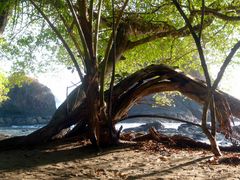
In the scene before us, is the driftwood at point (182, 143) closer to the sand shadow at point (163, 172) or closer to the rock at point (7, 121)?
the sand shadow at point (163, 172)

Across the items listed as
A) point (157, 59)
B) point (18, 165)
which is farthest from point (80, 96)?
point (157, 59)

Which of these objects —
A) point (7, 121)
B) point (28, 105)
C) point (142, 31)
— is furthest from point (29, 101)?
point (142, 31)

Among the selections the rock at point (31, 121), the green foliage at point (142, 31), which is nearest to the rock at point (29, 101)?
the rock at point (31, 121)

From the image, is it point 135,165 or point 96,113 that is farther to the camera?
point 96,113

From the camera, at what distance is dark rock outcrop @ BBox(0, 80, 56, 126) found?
7819 cm

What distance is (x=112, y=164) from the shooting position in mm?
6398

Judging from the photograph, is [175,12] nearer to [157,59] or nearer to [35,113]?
[157,59]

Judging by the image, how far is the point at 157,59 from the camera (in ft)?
50.8

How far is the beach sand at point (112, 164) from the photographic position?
560 cm

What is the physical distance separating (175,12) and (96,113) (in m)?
6.01

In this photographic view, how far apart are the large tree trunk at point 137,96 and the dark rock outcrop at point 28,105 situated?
69.5 metres

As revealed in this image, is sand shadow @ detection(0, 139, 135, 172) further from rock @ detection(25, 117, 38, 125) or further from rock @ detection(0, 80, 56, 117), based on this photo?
rock @ detection(0, 80, 56, 117)

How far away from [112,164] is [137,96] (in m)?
3.15

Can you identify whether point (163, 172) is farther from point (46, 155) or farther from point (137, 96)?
point (137, 96)
